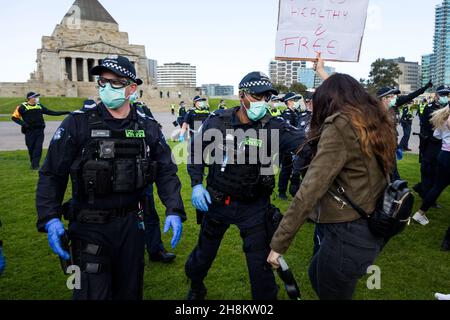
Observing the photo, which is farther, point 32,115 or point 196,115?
point 196,115

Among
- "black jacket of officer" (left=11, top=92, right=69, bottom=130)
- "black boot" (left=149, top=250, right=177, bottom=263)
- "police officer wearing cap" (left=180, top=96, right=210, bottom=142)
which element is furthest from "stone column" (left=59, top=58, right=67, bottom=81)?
"black boot" (left=149, top=250, right=177, bottom=263)

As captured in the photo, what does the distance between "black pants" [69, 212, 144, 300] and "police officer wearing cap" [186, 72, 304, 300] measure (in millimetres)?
848

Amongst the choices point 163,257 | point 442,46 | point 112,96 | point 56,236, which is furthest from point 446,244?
point 442,46

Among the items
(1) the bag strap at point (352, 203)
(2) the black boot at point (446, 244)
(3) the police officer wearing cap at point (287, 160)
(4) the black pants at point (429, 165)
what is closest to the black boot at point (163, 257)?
(3) the police officer wearing cap at point (287, 160)

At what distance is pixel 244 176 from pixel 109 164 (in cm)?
133

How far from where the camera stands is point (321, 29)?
4078 mm

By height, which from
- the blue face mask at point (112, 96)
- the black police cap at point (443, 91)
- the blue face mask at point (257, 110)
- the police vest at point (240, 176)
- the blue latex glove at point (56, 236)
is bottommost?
the blue latex glove at point (56, 236)

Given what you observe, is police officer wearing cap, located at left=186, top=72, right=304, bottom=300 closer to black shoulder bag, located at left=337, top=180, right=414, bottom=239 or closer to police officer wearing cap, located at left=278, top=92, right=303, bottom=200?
police officer wearing cap, located at left=278, top=92, right=303, bottom=200

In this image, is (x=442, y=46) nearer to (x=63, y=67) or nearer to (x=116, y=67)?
(x=63, y=67)

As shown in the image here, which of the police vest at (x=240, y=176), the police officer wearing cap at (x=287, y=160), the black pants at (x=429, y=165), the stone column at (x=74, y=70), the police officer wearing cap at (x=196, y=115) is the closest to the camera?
the police vest at (x=240, y=176)

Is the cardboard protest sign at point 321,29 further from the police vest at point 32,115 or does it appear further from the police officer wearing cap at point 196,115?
the police vest at point 32,115

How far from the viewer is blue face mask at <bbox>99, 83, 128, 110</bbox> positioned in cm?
298

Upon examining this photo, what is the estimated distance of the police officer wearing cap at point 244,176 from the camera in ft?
11.1
